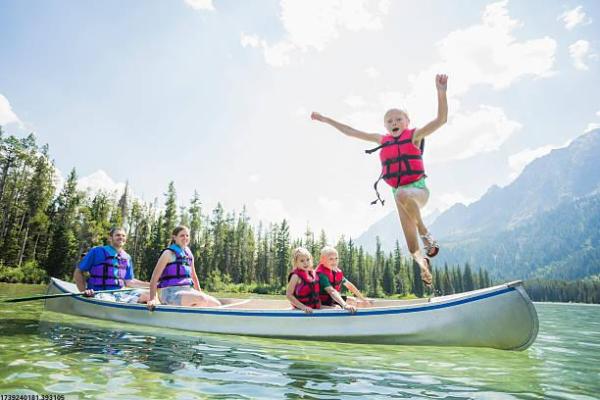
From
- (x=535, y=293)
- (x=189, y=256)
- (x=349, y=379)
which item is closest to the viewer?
(x=349, y=379)

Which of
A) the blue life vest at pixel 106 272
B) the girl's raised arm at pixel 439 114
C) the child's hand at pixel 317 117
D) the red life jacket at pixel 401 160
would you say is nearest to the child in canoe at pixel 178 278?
the blue life vest at pixel 106 272

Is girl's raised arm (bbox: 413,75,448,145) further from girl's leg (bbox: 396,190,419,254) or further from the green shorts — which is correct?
girl's leg (bbox: 396,190,419,254)

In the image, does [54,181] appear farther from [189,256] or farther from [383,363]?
[383,363]

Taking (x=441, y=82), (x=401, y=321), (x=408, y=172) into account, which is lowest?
(x=401, y=321)

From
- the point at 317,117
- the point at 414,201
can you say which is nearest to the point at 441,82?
the point at 414,201

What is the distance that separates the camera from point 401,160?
16.8 feet

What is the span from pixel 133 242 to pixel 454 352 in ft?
200

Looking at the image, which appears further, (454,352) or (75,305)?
(75,305)

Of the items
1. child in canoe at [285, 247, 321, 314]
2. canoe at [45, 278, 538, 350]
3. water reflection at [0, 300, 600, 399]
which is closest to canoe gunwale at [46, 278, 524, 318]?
canoe at [45, 278, 538, 350]

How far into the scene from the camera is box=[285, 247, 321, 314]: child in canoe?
674 cm

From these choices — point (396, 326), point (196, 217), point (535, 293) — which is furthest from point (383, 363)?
point (535, 293)

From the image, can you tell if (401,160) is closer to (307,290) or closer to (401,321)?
(401,321)

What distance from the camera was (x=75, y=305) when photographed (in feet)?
29.3

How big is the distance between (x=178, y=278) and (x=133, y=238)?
57629 mm
